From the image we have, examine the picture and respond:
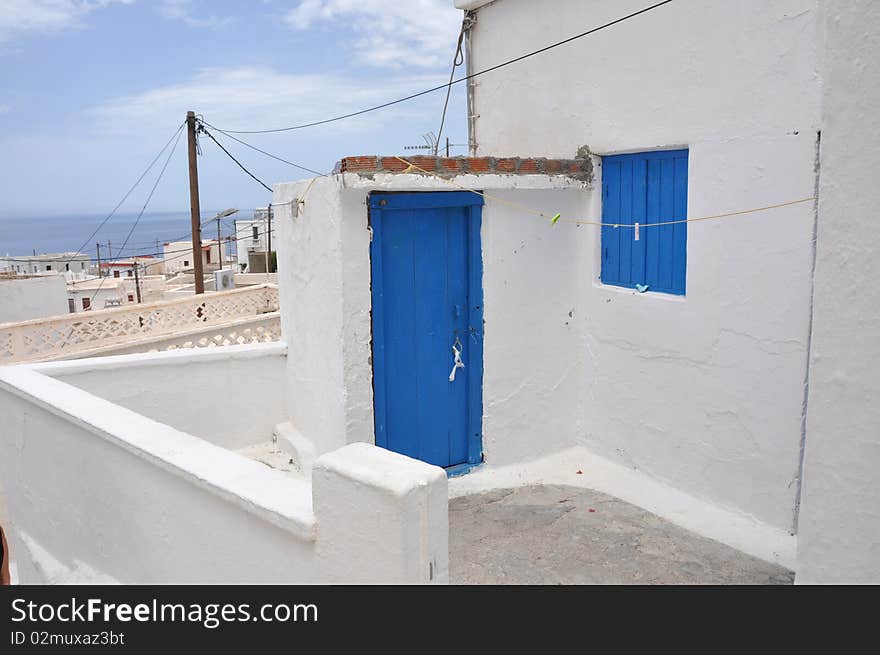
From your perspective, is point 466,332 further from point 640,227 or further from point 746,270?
point 746,270

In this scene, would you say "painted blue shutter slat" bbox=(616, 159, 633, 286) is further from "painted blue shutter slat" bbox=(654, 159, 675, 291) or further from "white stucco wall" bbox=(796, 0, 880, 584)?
"white stucco wall" bbox=(796, 0, 880, 584)

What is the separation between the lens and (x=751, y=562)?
4941 mm

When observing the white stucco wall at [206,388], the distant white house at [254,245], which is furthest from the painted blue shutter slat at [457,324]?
the distant white house at [254,245]

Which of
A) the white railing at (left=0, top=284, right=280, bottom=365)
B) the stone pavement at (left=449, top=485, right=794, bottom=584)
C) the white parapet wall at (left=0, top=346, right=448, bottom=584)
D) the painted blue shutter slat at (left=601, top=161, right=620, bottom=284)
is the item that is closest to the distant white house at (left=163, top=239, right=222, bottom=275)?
the white railing at (left=0, top=284, right=280, bottom=365)

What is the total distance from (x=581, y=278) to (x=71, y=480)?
14.2 ft

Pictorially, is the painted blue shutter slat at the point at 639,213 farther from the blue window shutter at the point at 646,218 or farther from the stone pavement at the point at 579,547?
the stone pavement at the point at 579,547

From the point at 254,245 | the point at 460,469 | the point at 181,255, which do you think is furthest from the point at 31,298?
the point at 181,255

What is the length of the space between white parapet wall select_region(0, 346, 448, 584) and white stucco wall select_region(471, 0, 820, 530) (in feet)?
10.9

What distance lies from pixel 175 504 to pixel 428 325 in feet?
9.32

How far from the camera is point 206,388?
281 inches

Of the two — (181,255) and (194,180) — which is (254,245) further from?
(194,180)

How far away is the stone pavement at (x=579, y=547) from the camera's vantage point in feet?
15.7

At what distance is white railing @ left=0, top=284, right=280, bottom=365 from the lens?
11.8 metres
